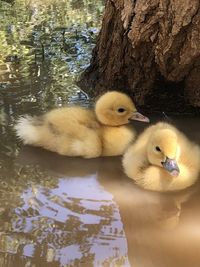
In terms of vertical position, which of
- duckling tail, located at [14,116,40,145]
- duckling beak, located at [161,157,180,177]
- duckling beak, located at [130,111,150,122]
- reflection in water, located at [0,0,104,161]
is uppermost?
duckling beak, located at [161,157,180,177]

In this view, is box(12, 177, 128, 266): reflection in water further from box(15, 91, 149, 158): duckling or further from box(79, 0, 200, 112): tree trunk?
box(79, 0, 200, 112): tree trunk

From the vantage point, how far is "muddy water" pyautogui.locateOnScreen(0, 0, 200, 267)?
249 centimetres

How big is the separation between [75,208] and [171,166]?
21.6 inches

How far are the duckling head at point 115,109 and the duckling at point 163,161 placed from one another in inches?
10.6

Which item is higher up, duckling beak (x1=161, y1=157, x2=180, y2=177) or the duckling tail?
duckling beak (x1=161, y1=157, x2=180, y2=177)

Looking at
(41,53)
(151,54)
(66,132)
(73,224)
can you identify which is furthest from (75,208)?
(41,53)

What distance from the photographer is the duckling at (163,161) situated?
295 centimetres

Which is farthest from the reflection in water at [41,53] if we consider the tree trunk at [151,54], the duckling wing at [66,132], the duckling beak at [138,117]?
→ the duckling beak at [138,117]

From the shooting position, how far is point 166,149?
295 cm

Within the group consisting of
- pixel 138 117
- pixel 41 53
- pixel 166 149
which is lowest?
pixel 41 53

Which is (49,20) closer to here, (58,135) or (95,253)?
(58,135)

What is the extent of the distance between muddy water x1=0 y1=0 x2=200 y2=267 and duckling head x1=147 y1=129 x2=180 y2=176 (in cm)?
19

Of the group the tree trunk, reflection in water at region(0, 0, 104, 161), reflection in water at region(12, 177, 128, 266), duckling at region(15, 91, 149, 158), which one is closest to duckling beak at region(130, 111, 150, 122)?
duckling at region(15, 91, 149, 158)

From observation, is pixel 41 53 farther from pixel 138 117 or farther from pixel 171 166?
pixel 171 166
